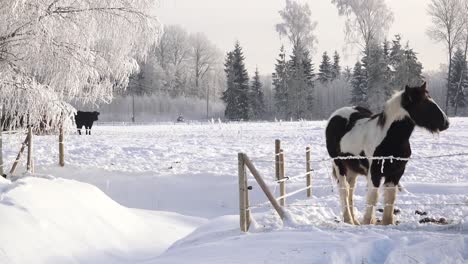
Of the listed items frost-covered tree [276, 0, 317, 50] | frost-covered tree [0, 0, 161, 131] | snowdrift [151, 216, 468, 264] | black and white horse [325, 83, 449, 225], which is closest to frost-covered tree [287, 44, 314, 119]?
frost-covered tree [276, 0, 317, 50]

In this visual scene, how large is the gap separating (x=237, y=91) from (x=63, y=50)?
39.7 meters

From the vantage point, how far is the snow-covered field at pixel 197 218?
13.8ft

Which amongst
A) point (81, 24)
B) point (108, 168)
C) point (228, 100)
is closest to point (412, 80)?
point (228, 100)

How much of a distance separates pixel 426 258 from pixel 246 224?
2265mm

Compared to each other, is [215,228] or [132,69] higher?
[132,69]

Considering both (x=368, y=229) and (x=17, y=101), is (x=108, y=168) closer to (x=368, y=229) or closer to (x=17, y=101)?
(x=17, y=101)

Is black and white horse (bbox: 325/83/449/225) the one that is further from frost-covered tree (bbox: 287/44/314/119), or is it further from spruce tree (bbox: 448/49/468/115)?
spruce tree (bbox: 448/49/468/115)

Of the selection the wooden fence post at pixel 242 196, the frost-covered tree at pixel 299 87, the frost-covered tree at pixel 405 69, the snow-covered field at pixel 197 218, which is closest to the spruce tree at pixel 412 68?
the frost-covered tree at pixel 405 69

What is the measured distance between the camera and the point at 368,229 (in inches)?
185

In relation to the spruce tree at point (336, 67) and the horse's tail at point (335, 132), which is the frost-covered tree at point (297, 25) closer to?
the spruce tree at point (336, 67)

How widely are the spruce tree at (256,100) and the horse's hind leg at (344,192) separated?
41.7 metres

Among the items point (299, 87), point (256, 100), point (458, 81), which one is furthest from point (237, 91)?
point (458, 81)

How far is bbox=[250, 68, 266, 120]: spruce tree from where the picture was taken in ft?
161

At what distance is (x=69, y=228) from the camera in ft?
20.1
